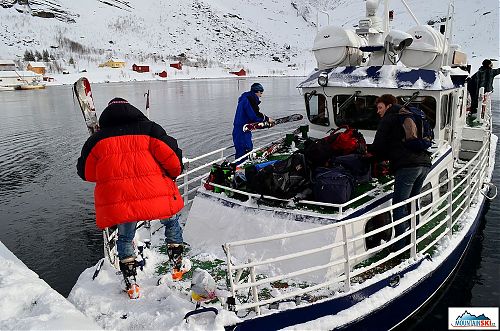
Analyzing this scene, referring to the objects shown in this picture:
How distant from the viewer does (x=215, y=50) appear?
119m

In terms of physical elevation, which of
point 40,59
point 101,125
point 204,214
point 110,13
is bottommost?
point 204,214

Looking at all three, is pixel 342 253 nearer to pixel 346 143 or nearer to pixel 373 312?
pixel 373 312

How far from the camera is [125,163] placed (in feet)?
12.2

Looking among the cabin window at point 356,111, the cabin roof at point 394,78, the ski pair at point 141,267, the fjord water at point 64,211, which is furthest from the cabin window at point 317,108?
the ski pair at point 141,267

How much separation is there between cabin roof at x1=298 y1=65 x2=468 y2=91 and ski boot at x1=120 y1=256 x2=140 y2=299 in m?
4.76

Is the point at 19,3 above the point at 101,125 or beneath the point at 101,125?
above

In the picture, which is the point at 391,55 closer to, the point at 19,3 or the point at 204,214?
the point at 204,214

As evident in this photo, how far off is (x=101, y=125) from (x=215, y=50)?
395ft

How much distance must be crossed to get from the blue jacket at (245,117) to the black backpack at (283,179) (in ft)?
8.94

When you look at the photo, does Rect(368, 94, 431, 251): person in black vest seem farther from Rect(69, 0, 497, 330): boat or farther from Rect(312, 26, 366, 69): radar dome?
Rect(312, 26, 366, 69): radar dome

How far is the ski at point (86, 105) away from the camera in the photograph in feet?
16.3

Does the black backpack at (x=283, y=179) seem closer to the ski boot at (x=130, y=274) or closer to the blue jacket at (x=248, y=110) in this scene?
the ski boot at (x=130, y=274)

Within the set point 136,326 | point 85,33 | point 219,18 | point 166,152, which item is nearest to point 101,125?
point 166,152

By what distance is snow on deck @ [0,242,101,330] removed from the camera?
3.50 meters
